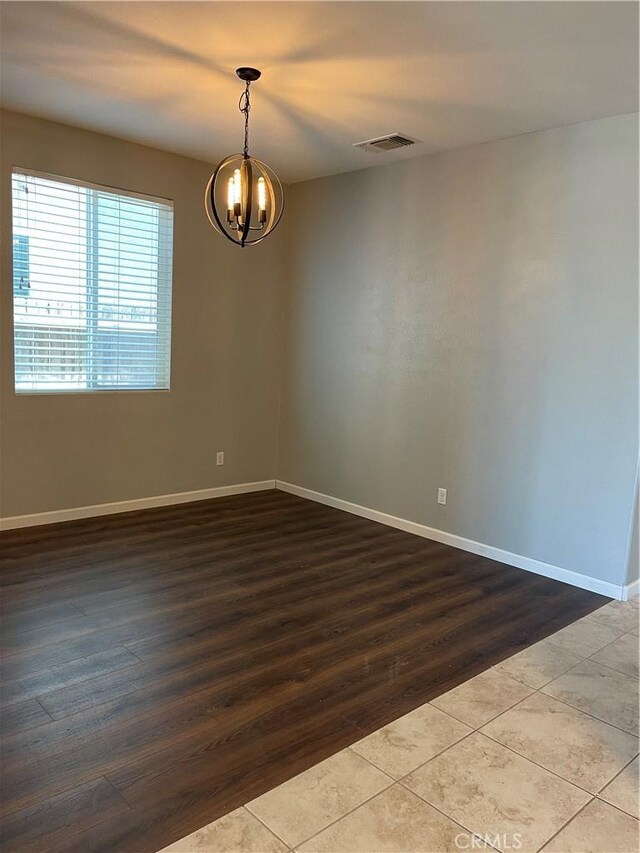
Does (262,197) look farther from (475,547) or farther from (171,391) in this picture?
(475,547)

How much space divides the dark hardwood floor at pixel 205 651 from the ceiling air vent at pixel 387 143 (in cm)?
272

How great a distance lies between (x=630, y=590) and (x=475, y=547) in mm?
996

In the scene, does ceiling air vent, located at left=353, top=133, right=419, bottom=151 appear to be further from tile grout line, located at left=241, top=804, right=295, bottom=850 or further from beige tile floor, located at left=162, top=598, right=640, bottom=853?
tile grout line, located at left=241, top=804, right=295, bottom=850

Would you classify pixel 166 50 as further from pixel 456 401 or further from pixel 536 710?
pixel 536 710

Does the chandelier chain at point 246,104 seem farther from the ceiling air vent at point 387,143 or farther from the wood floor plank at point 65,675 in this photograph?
the wood floor plank at point 65,675

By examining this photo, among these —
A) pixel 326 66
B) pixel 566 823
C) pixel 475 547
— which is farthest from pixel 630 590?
pixel 326 66

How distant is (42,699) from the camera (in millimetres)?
2328

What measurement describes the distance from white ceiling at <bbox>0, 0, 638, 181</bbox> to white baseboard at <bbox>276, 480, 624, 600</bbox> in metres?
2.65

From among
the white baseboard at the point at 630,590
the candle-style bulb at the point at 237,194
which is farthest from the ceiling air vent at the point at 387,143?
the white baseboard at the point at 630,590

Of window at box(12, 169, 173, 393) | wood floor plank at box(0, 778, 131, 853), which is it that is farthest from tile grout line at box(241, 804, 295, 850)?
window at box(12, 169, 173, 393)

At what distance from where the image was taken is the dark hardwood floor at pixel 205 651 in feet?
6.25

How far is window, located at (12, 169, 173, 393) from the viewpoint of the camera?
4090mm

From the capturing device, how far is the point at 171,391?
4.91 meters

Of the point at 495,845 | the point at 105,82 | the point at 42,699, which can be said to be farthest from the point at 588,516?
the point at 105,82
